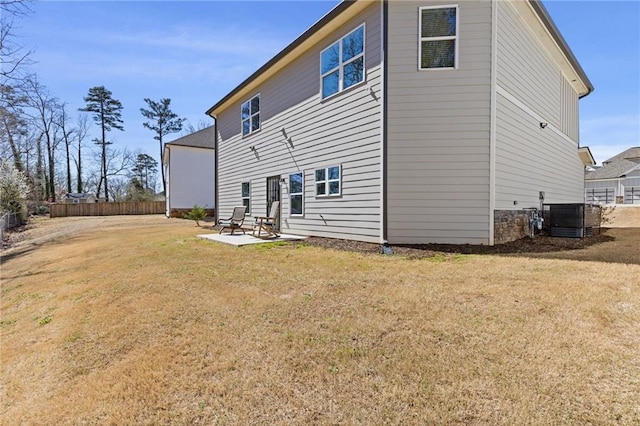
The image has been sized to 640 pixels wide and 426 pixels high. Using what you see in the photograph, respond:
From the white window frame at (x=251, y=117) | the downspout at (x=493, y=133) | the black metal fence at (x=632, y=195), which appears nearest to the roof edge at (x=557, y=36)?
the downspout at (x=493, y=133)

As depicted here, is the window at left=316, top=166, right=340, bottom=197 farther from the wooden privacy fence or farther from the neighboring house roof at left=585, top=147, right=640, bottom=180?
the neighboring house roof at left=585, top=147, right=640, bottom=180

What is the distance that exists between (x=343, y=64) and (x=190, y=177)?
725 inches

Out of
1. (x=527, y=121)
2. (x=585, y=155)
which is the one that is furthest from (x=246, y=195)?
(x=585, y=155)

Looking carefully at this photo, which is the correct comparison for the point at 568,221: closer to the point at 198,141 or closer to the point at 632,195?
the point at 198,141

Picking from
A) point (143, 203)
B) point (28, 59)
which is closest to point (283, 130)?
point (28, 59)

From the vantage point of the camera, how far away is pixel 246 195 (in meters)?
13.2

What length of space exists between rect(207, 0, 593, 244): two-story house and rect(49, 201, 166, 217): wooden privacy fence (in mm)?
25578

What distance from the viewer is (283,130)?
35.2 feet

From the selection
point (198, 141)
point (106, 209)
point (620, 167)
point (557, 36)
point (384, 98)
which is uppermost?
point (557, 36)

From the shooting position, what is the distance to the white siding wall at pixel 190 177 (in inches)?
913

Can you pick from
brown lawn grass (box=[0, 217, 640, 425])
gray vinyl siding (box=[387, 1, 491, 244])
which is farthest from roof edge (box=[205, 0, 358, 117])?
brown lawn grass (box=[0, 217, 640, 425])

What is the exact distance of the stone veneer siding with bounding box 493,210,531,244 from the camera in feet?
24.1

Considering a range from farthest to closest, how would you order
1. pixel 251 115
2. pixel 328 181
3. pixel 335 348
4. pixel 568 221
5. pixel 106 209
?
pixel 106 209, pixel 251 115, pixel 328 181, pixel 568 221, pixel 335 348

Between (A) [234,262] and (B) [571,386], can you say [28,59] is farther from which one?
(B) [571,386]
